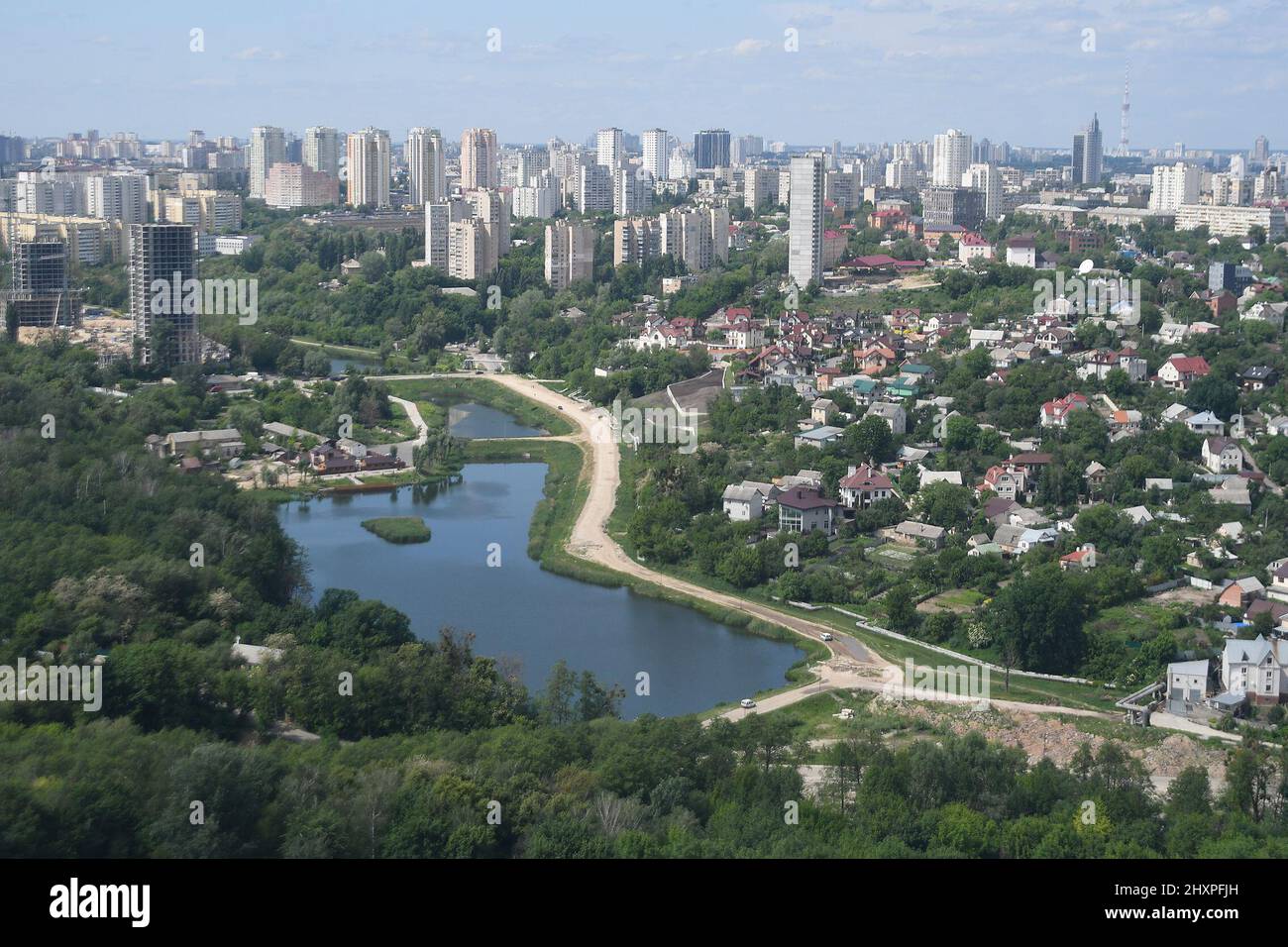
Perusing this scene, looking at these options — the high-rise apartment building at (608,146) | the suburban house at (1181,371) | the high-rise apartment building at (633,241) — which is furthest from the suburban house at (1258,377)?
the high-rise apartment building at (608,146)

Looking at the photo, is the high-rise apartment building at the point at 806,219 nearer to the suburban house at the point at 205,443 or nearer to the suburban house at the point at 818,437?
the suburban house at the point at 818,437

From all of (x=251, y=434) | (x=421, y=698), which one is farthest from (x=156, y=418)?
(x=421, y=698)

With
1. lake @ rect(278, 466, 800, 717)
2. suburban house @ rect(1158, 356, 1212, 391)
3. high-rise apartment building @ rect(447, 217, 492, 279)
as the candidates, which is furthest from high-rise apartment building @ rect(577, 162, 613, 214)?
lake @ rect(278, 466, 800, 717)

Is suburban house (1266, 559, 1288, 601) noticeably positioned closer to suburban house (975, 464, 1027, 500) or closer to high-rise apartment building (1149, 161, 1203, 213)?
suburban house (975, 464, 1027, 500)
